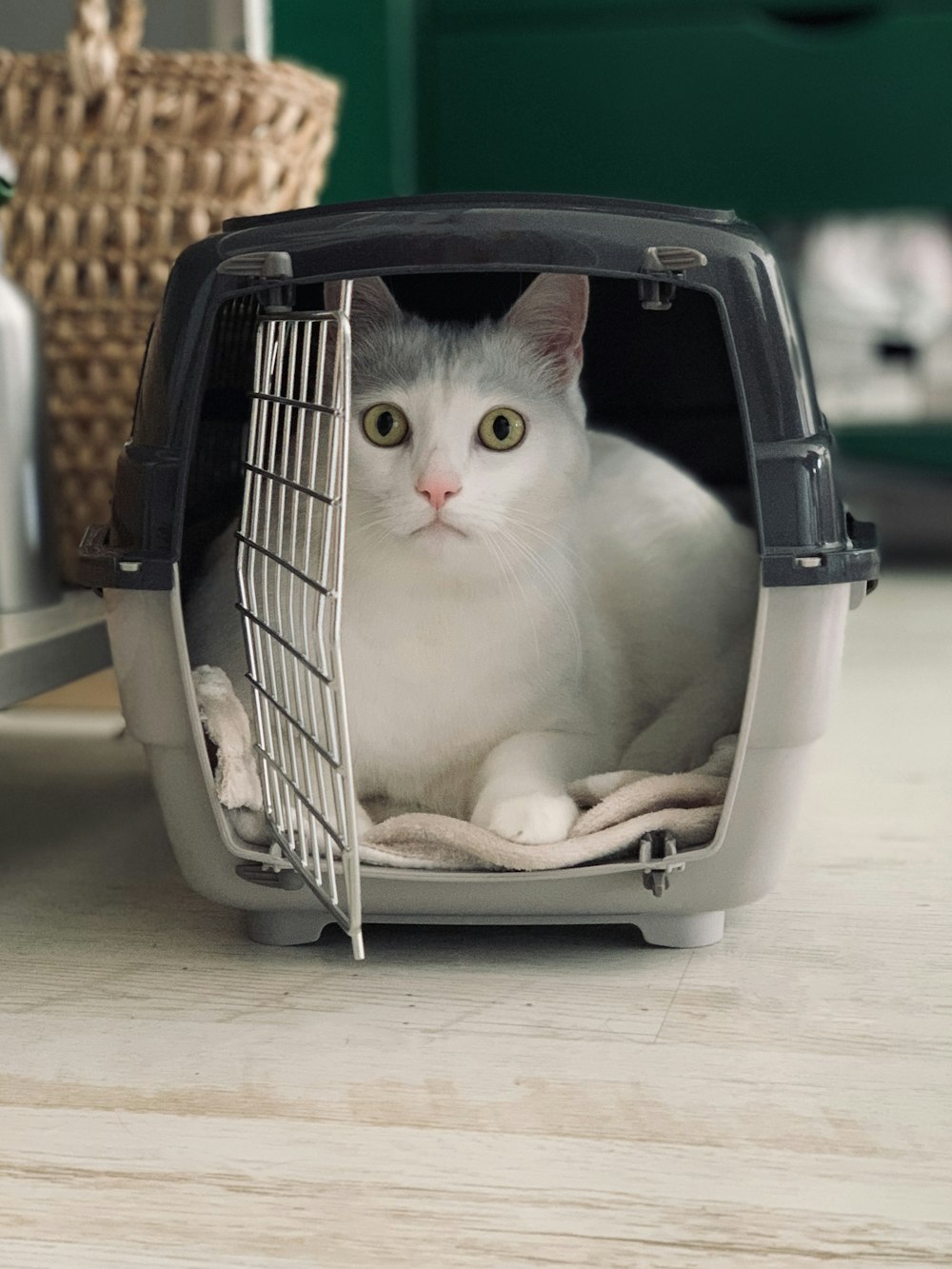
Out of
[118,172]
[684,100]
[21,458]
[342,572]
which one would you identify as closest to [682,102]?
[684,100]

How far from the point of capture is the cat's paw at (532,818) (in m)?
1.01

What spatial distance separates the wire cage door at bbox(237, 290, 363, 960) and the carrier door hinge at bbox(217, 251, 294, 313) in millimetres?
12

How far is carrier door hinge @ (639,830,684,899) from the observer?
3.28ft

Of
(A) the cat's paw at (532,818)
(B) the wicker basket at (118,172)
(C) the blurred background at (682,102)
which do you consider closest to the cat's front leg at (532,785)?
(A) the cat's paw at (532,818)

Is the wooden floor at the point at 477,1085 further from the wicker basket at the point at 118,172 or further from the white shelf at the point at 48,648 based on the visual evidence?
the wicker basket at the point at 118,172

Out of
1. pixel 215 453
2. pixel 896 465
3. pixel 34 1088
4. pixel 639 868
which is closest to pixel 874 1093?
pixel 639 868

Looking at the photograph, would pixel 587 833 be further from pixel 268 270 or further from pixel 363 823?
pixel 268 270

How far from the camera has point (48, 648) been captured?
1.31m

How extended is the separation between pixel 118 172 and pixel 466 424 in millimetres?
793

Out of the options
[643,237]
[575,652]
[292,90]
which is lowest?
[575,652]

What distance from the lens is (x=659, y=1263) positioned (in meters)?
0.70

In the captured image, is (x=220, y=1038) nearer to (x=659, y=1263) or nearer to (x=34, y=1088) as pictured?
(x=34, y=1088)

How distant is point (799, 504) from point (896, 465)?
7.26 ft

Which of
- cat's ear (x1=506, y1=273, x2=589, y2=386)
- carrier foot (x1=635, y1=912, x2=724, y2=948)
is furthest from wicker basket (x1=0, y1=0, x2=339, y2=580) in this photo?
carrier foot (x1=635, y1=912, x2=724, y2=948)
